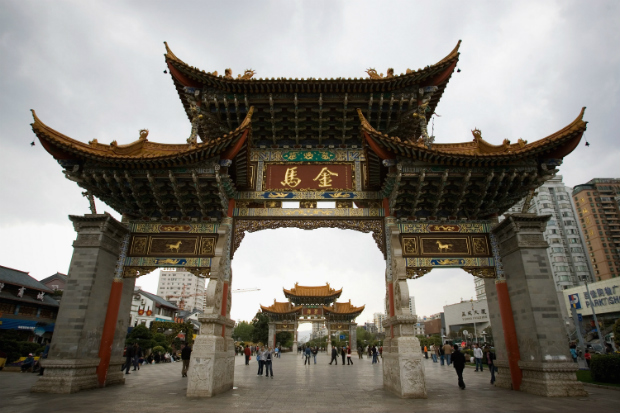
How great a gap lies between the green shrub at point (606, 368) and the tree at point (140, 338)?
104 ft

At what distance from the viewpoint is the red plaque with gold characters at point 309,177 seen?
13141mm

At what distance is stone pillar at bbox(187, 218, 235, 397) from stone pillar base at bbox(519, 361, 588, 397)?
9.34 m

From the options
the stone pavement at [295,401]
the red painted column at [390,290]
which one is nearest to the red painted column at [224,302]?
the stone pavement at [295,401]

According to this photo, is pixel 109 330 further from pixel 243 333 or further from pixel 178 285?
pixel 178 285

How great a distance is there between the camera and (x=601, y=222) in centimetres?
6944

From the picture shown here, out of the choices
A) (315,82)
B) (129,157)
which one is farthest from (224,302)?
(315,82)

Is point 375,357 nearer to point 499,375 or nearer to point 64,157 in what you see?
point 499,375

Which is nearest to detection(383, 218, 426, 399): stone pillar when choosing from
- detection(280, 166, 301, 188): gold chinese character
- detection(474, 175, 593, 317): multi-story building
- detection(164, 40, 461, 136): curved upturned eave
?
detection(280, 166, 301, 188): gold chinese character

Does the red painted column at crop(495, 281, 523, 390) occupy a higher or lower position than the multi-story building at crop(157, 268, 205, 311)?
lower

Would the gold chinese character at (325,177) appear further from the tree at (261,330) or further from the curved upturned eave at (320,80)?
the tree at (261,330)

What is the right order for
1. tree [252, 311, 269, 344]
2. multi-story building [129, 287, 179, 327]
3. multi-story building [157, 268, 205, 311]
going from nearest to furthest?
1. multi-story building [129, 287, 179, 327]
2. tree [252, 311, 269, 344]
3. multi-story building [157, 268, 205, 311]

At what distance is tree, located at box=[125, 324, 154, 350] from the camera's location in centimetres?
3018

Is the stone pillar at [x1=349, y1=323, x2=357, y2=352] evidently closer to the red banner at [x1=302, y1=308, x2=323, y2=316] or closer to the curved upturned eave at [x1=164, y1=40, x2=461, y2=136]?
the red banner at [x1=302, y1=308, x2=323, y2=316]

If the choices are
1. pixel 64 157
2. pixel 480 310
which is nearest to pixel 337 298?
pixel 480 310
